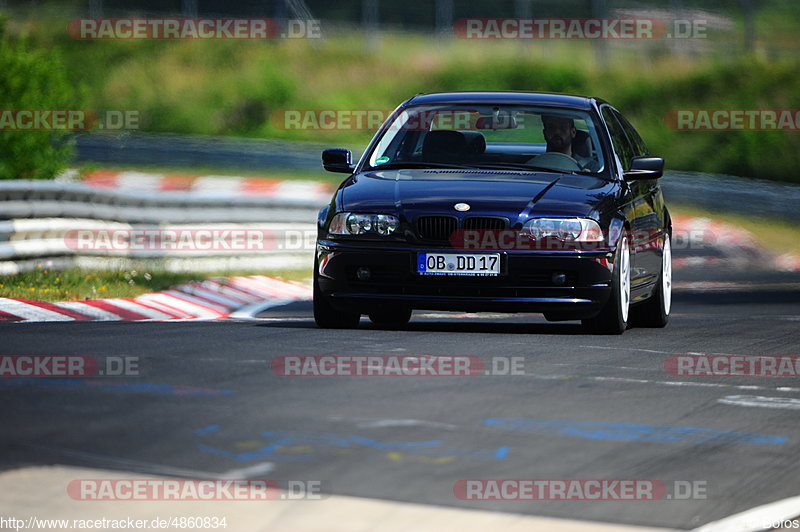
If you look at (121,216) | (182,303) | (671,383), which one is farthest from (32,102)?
(671,383)

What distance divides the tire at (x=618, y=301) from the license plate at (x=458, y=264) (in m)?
0.77

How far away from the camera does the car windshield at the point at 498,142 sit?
1091 cm

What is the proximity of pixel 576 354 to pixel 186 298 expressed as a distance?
6292 mm

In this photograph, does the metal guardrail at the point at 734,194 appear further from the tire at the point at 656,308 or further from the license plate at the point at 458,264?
the license plate at the point at 458,264

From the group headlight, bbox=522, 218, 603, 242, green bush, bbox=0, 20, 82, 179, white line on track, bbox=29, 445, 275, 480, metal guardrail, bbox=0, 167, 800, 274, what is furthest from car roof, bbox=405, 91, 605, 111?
green bush, bbox=0, 20, 82, 179

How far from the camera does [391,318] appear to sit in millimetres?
11031

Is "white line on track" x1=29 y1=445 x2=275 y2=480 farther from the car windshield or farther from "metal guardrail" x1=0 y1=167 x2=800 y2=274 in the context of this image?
"metal guardrail" x1=0 y1=167 x2=800 y2=274

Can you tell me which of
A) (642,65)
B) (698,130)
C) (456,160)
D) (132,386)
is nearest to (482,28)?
(642,65)

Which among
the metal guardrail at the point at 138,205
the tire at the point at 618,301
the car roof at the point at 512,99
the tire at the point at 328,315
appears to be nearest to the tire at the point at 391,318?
the tire at the point at 328,315

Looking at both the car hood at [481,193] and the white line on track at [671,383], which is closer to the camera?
the white line on track at [671,383]

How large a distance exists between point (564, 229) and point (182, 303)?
5389 millimetres

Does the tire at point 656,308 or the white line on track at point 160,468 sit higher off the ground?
the white line on track at point 160,468

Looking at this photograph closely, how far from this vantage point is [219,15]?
38469 mm

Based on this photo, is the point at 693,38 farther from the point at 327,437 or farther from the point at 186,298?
the point at 327,437
